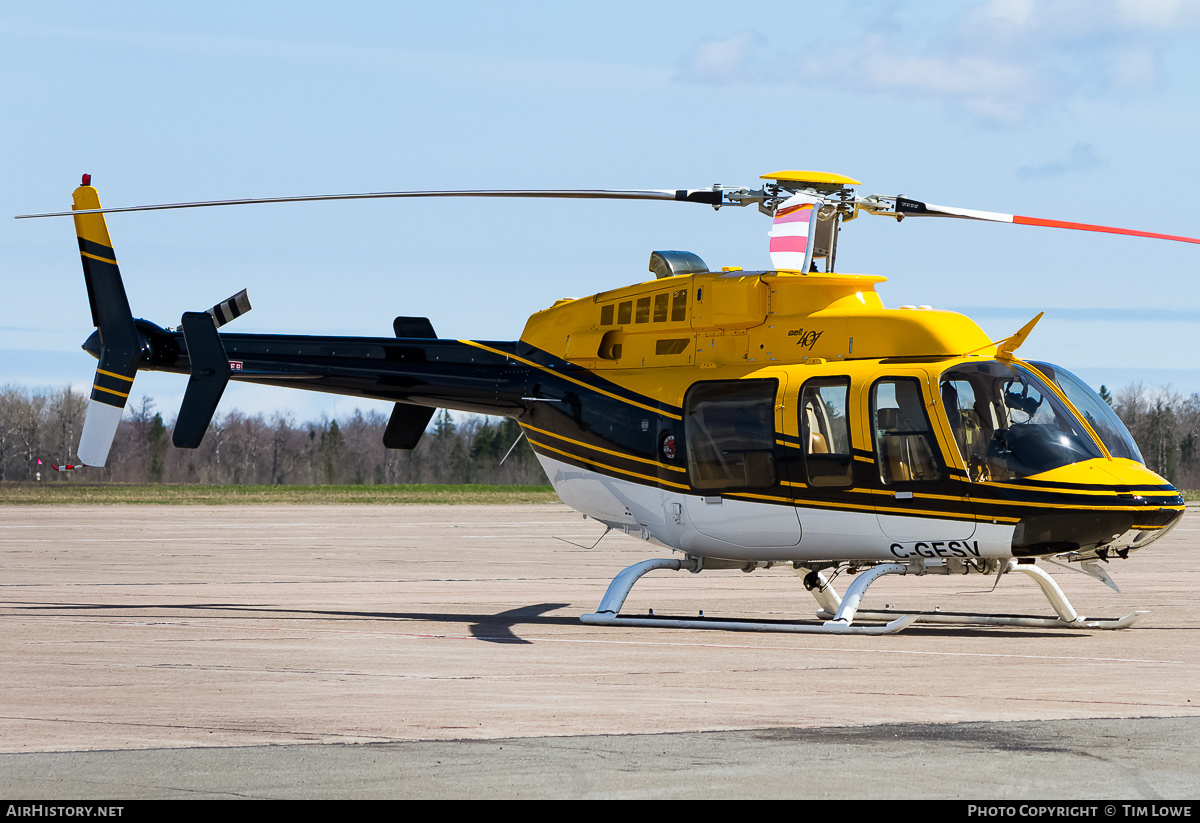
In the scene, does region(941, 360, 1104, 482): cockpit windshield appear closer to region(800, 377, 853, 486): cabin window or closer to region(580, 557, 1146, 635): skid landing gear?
region(800, 377, 853, 486): cabin window

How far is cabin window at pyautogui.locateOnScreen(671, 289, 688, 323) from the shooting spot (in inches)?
Result: 610

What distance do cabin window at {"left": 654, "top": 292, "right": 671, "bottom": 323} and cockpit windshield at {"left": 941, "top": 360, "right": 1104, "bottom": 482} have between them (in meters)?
3.58

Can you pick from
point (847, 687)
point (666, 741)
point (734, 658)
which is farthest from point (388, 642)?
point (666, 741)

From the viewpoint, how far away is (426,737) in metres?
8.41

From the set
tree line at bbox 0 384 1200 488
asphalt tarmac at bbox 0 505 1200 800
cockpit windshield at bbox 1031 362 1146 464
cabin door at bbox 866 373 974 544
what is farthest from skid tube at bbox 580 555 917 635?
tree line at bbox 0 384 1200 488

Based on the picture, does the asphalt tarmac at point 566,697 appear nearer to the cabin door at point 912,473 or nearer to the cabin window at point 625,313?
the cabin door at point 912,473

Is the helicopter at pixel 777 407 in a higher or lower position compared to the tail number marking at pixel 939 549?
higher

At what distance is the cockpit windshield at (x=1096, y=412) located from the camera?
1348 cm

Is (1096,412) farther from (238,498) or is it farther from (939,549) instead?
(238,498)

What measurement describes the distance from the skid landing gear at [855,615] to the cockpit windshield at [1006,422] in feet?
4.60

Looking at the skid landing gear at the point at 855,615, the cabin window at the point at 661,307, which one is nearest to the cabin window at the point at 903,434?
the skid landing gear at the point at 855,615

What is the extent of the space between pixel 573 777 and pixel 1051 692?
479cm

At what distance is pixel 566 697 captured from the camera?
10062 mm
